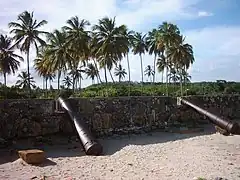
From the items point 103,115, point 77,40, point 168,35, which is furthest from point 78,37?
point 103,115

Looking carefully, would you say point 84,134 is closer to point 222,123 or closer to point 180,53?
point 222,123

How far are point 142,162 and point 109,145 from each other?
2.95 m

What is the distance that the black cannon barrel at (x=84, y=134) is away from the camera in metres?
11.6

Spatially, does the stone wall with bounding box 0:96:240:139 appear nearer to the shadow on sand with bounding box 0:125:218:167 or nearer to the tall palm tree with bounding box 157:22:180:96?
the shadow on sand with bounding box 0:125:218:167

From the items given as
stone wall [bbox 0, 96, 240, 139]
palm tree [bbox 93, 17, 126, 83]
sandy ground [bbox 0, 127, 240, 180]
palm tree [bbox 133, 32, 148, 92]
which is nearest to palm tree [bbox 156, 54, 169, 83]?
palm tree [bbox 133, 32, 148, 92]

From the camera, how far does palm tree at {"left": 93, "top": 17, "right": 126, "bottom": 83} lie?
36.1 metres

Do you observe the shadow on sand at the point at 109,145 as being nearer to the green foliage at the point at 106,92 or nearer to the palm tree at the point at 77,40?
the green foliage at the point at 106,92

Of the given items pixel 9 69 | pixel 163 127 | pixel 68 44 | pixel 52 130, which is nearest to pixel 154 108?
pixel 163 127

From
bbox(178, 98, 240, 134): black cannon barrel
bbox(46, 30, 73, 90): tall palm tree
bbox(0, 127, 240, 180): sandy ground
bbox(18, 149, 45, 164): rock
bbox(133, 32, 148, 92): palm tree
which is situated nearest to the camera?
bbox(0, 127, 240, 180): sandy ground

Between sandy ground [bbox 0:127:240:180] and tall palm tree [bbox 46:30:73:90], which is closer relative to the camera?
sandy ground [bbox 0:127:240:180]

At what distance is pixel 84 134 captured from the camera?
1229 cm

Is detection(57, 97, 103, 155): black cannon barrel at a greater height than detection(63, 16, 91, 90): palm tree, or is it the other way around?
detection(63, 16, 91, 90): palm tree

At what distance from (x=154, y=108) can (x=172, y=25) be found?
2550 cm

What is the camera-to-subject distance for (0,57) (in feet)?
123
